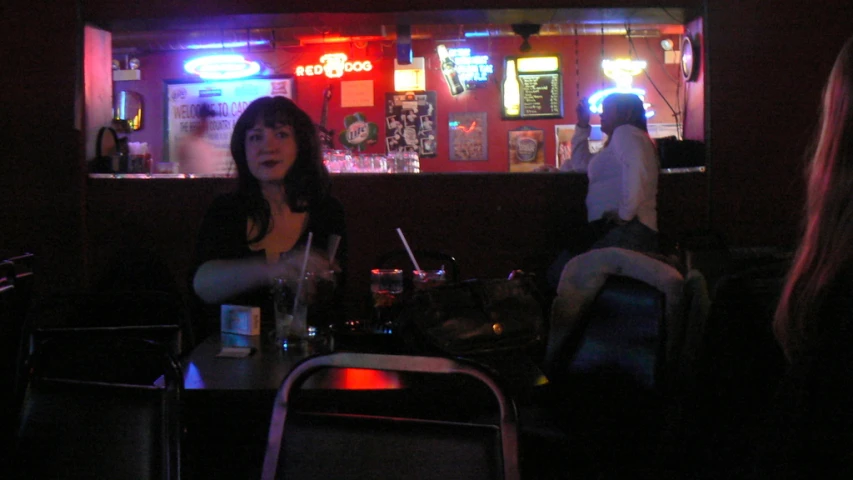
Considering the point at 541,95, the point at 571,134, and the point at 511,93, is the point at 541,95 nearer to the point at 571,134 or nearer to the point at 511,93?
the point at 511,93

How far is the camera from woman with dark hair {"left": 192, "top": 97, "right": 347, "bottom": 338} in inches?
98.3

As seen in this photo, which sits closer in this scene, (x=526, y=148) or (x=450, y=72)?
(x=450, y=72)

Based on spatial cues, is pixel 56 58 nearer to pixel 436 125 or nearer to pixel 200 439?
pixel 200 439

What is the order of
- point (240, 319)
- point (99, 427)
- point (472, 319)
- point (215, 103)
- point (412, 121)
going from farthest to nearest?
point (215, 103)
point (412, 121)
point (240, 319)
point (472, 319)
point (99, 427)

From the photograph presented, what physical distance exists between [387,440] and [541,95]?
21.1ft

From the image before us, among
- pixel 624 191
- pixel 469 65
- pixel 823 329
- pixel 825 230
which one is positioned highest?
pixel 469 65

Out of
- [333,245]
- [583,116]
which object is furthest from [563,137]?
[333,245]

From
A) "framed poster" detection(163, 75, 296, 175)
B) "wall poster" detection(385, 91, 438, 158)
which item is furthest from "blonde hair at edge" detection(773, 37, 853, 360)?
"framed poster" detection(163, 75, 296, 175)

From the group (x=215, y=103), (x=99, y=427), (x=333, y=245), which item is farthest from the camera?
(x=215, y=103)

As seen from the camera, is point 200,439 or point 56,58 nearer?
point 200,439

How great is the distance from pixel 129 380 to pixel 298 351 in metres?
0.47

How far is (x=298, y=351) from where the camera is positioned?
2.06 metres

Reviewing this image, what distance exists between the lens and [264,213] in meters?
2.60

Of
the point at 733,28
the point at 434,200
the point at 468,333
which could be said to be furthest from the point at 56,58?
the point at 733,28
